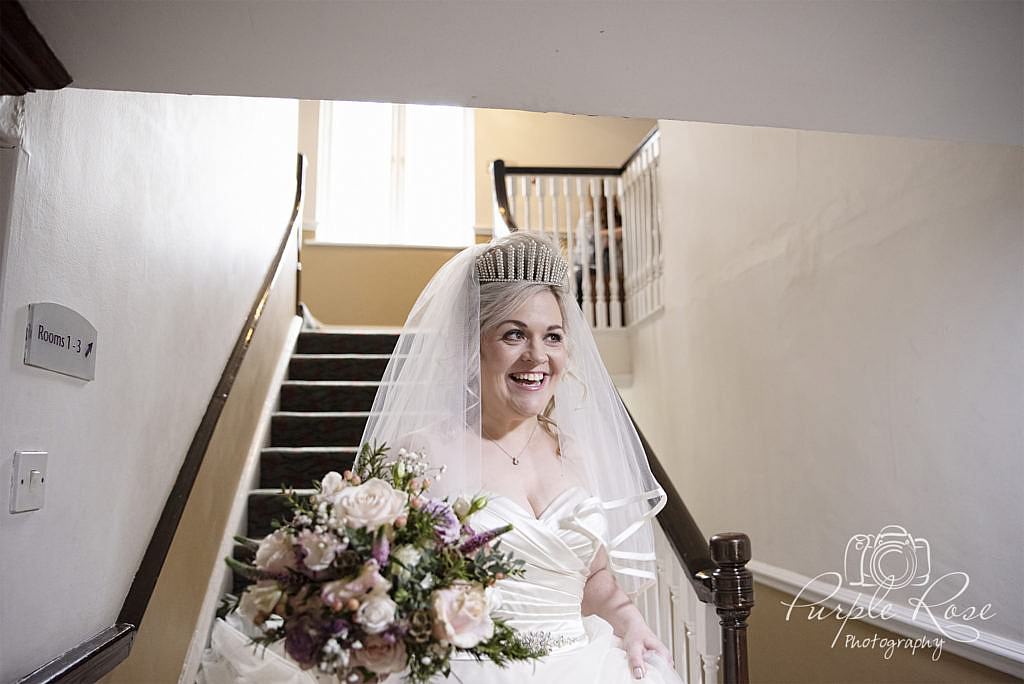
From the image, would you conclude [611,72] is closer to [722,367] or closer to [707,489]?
[722,367]

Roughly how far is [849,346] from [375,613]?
2655 mm

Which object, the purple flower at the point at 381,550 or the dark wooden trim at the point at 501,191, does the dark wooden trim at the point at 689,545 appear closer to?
the purple flower at the point at 381,550

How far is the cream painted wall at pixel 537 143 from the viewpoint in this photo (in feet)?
26.6

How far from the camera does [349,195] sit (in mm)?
7961

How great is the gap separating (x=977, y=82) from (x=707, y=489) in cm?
324

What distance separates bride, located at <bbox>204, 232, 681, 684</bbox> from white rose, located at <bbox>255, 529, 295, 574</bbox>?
2.18 feet

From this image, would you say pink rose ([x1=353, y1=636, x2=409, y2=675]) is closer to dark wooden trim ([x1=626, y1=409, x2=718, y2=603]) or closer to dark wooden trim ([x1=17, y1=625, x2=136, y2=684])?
dark wooden trim ([x1=17, y1=625, x2=136, y2=684])

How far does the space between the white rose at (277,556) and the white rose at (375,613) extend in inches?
5.6

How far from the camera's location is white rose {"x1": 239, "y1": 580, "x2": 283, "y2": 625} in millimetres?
1152

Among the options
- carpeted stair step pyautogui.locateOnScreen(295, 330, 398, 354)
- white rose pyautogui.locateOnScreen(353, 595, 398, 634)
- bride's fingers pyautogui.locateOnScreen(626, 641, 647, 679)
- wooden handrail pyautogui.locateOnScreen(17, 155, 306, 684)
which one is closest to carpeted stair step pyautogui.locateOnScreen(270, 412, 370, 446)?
wooden handrail pyautogui.locateOnScreen(17, 155, 306, 684)

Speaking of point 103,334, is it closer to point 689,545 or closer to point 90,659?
point 90,659

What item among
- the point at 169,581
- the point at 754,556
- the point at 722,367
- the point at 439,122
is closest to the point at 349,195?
A: the point at 439,122

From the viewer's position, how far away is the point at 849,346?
10.7ft

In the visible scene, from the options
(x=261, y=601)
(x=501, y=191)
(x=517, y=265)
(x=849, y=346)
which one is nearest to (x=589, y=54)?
(x=517, y=265)
